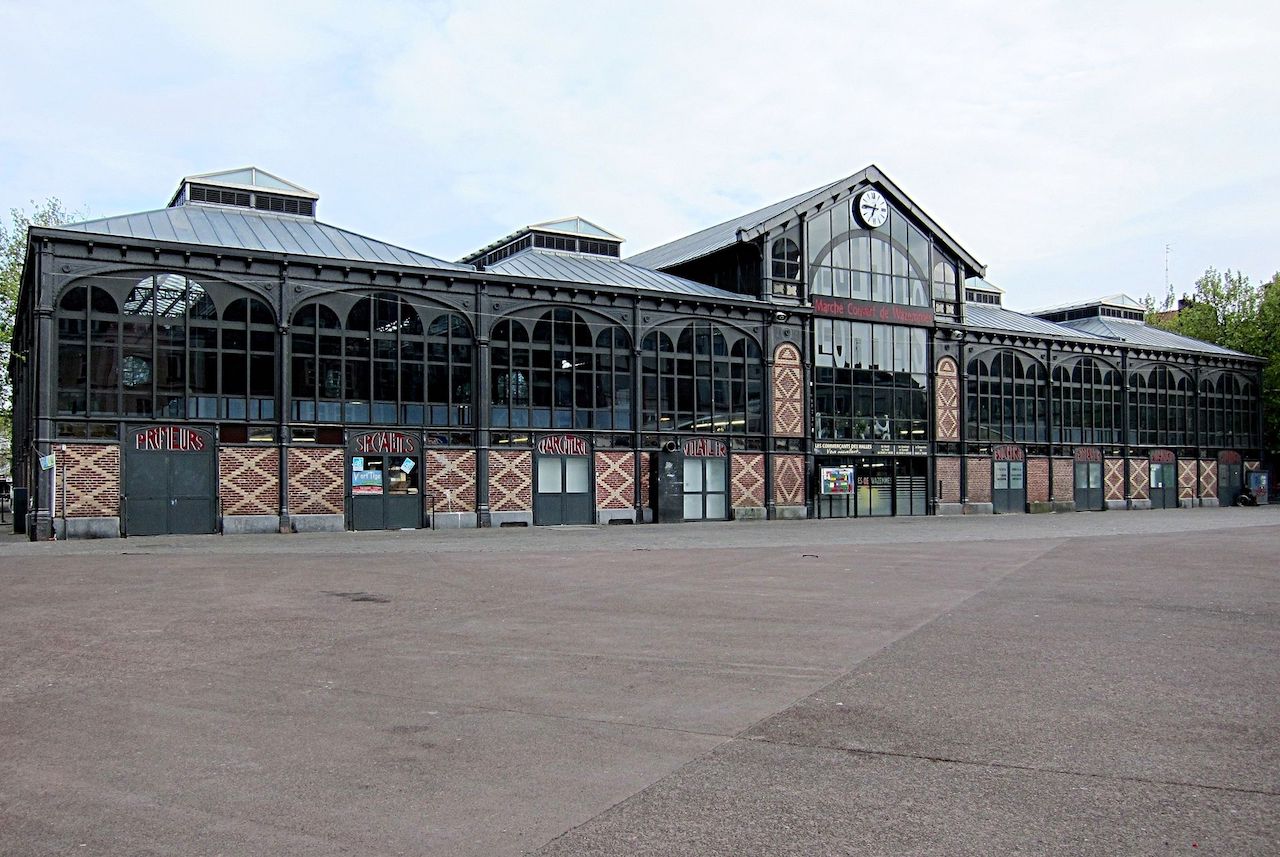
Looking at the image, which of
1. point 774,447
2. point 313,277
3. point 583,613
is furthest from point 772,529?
point 583,613

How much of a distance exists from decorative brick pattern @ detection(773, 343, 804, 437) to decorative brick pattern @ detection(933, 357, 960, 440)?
26.1ft

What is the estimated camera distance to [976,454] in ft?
159

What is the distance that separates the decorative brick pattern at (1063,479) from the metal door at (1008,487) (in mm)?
2128

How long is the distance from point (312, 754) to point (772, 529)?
28695 mm

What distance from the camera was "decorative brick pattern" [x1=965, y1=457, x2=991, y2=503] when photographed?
1890 inches

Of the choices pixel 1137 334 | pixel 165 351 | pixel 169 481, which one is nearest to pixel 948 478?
pixel 1137 334

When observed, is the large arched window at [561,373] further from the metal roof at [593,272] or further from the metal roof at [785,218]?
the metal roof at [785,218]

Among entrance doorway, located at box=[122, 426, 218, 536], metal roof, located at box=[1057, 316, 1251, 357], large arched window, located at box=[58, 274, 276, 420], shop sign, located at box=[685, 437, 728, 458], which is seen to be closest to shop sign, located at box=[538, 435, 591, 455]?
shop sign, located at box=[685, 437, 728, 458]

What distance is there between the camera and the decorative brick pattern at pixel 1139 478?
179 ft

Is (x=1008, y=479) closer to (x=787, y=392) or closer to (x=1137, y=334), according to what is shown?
(x=787, y=392)

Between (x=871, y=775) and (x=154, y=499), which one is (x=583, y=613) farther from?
(x=154, y=499)

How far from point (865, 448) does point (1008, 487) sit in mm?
9216

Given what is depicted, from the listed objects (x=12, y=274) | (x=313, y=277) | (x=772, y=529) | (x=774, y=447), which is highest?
(x=12, y=274)

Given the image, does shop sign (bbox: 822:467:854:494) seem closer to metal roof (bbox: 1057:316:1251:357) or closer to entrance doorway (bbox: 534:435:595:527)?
entrance doorway (bbox: 534:435:595:527)
